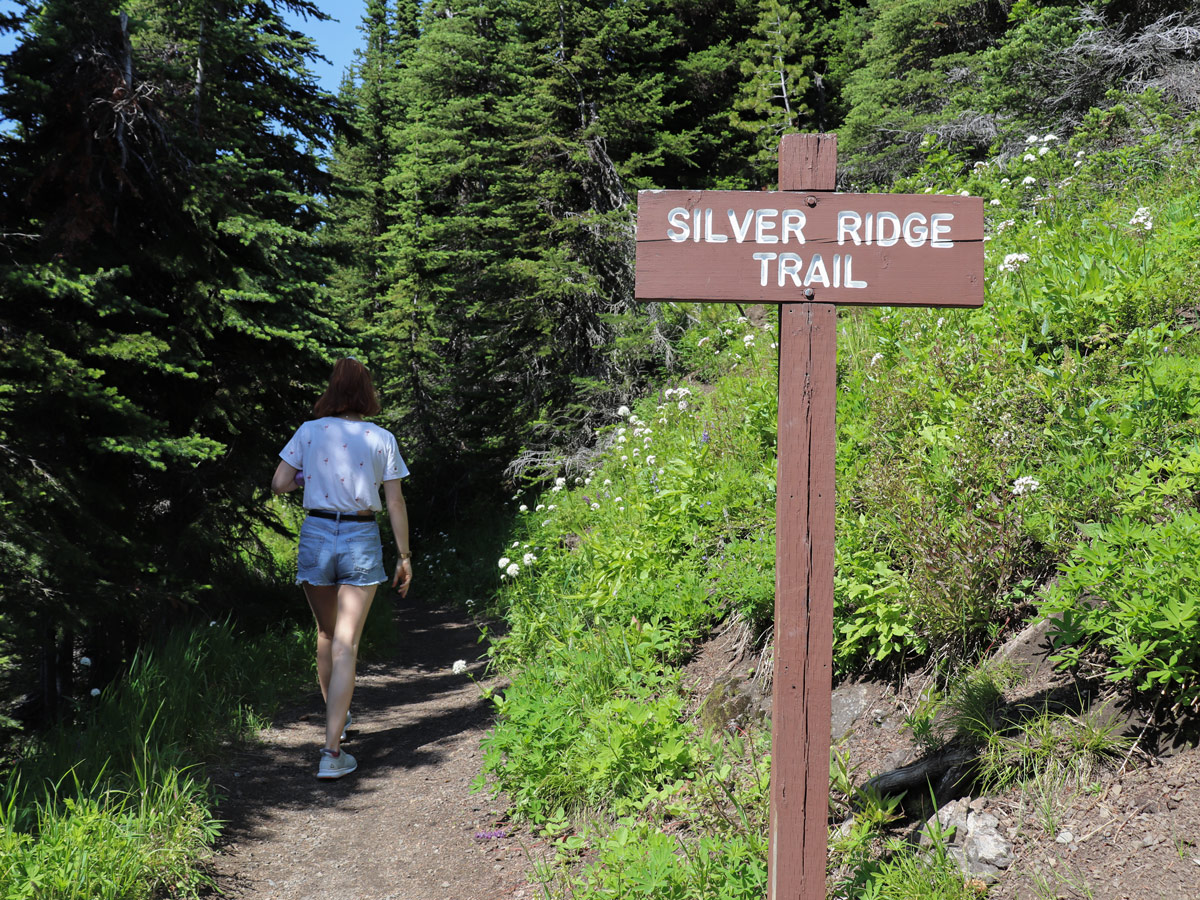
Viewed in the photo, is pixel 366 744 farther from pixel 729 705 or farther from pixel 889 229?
pixel 889 229

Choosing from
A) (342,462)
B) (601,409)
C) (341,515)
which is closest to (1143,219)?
(342,462)

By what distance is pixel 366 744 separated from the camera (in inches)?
198

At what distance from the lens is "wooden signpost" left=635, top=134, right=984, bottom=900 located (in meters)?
2.52

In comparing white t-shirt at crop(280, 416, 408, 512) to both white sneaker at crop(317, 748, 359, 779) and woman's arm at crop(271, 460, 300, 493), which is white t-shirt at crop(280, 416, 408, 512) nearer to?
woman's arm at crop(271, 460, 300, 493)

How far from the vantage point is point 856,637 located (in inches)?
141

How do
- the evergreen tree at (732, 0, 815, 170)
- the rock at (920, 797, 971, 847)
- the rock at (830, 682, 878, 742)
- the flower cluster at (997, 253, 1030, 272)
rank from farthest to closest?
1. the evergreen tree at (732, 0, 815, 170)
2. the flower cluster at (997, 253, 1030, 272)
3. the rock at (830, 682, 878, 742)
4. the rock at (920, 797, 971, 847)

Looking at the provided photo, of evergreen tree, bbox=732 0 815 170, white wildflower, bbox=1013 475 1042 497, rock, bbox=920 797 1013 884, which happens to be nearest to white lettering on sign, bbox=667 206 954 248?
white wildflower, bbox=1013 475 1042 497

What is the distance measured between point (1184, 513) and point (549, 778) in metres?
2.85

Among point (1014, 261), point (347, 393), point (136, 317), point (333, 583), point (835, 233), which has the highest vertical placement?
point (1014, 261)

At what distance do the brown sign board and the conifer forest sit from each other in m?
1.12

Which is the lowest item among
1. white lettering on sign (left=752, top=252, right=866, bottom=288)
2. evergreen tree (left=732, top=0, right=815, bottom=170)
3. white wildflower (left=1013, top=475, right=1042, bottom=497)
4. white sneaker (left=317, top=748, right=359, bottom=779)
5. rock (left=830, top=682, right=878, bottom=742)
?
white sneaker (left=317, top=748, right=359, bottom=779)

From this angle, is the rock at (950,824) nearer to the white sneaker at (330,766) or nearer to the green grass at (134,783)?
the green grass at (134,783)

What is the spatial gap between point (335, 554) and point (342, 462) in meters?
0.50

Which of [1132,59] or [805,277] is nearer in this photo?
[805,277]
